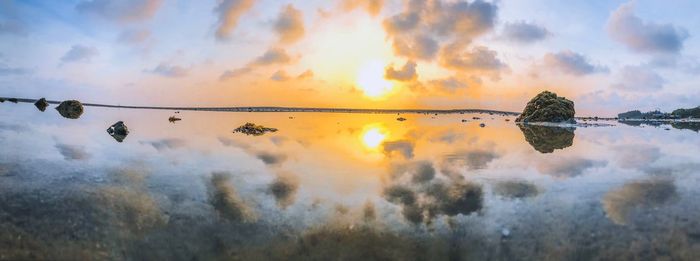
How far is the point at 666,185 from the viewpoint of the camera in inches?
643

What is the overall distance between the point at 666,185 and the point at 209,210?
713 inches

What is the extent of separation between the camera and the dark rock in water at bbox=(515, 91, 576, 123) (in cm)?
7444

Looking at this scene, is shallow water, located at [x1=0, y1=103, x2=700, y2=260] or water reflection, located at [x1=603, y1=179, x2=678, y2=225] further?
water reflection, located at [x1=603, y1=179, x2=678, y2=225]

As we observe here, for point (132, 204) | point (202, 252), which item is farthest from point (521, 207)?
point (132, 204)

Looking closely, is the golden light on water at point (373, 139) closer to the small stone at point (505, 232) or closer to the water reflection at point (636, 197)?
the water reflection at point (636, 197)

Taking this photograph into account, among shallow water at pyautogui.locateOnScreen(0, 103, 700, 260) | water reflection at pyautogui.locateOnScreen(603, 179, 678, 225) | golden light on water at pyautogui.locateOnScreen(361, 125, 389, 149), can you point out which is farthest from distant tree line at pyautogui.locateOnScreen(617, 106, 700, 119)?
water reflection at pyautogui.locateOnScreen(603, 179, 678, 225)

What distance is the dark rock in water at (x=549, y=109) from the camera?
74438mm

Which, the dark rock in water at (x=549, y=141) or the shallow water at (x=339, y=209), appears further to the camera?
the dark rock in water at (x=549, y=141)

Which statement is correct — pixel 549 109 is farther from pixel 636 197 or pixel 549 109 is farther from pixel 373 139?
pixel 636 197

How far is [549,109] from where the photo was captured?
7531cm

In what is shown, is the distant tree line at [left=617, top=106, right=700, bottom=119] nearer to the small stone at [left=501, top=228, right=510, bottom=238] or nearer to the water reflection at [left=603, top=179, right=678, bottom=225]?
the water reflection at [left=603, top=179, right=678, bottom=225]

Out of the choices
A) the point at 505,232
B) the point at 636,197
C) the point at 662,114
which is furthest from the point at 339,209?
the point at 662,114

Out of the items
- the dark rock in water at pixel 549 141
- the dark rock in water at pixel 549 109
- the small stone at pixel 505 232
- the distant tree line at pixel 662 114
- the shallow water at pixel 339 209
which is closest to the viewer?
the shallow water at pixel 339 209

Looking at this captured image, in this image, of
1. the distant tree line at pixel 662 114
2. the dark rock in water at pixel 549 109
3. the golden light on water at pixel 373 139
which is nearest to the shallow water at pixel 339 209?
Result: the golden light on water at pixel 373 139
